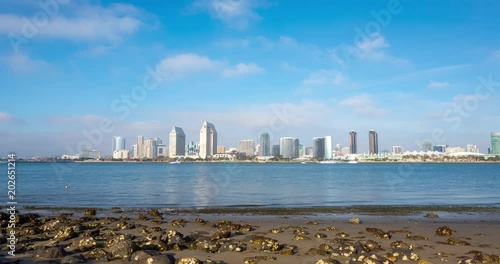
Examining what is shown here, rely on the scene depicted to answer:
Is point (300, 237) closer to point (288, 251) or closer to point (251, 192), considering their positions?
point (288, 251)

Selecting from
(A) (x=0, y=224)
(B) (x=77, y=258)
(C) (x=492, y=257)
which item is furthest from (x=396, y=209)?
(A) (x=0, y=224)

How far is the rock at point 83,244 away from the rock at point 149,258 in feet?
7.86

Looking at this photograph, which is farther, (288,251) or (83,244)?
(83,244)

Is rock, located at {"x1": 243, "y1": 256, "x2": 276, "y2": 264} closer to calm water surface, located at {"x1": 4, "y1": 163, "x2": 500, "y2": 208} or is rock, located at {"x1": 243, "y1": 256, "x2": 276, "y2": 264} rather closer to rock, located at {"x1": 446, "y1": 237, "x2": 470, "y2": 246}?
rock, located at {"x1": 446, "y1": 237, "x2": 470, "y2": 246}

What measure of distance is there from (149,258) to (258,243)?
4052 mm

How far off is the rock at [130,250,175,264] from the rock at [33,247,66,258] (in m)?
2.21

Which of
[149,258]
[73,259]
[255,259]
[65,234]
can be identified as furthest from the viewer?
[65,234]

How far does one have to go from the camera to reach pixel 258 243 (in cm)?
1277

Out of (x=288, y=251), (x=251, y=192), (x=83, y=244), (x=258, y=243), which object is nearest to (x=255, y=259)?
(x=288, y=251)

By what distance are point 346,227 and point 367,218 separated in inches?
171

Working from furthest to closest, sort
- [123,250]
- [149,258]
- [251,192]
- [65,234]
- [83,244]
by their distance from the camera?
[251,192]
[65,234]
[83,244]
[123,250]
[149,258]

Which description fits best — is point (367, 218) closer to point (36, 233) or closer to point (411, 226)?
point (411, 226)

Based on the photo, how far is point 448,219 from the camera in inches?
830

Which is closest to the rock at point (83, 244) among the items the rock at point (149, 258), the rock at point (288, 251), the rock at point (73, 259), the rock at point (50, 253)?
the rock at point (50, 253)
